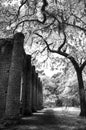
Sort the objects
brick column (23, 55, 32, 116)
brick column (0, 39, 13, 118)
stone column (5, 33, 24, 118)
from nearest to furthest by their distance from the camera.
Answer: stone column (5, 33, 24, 118)
brick column (0, 39, 13, 118)
brick column (23, 55, 32, 116)

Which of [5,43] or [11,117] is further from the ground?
[5,43]

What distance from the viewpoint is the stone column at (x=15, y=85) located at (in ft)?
28.5

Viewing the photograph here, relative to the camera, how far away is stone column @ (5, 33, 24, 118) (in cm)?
867

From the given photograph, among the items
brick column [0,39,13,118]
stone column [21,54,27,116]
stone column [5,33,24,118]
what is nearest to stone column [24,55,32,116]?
stone column [21,54,27,116]

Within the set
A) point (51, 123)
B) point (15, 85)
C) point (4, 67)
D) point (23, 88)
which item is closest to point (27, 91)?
point (23, 88)

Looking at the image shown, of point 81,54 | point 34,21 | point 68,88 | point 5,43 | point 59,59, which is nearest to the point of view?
point 5,43

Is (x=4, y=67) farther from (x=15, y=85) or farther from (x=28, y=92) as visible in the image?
(x=28, y=92)

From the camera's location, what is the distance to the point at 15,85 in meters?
9.15

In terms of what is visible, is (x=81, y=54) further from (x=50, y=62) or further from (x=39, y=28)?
(x=39, y=28)

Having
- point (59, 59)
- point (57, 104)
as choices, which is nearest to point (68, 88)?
point (59, 59)

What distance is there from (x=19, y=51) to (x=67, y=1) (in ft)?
16.6

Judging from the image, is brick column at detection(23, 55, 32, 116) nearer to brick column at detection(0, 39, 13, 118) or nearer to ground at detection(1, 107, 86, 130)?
ground at detection(1, 107, 86, 130)

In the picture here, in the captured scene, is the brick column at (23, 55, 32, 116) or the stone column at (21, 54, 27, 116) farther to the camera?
the brick column at (23, 55, 32, 116)

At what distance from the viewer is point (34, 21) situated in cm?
1321
